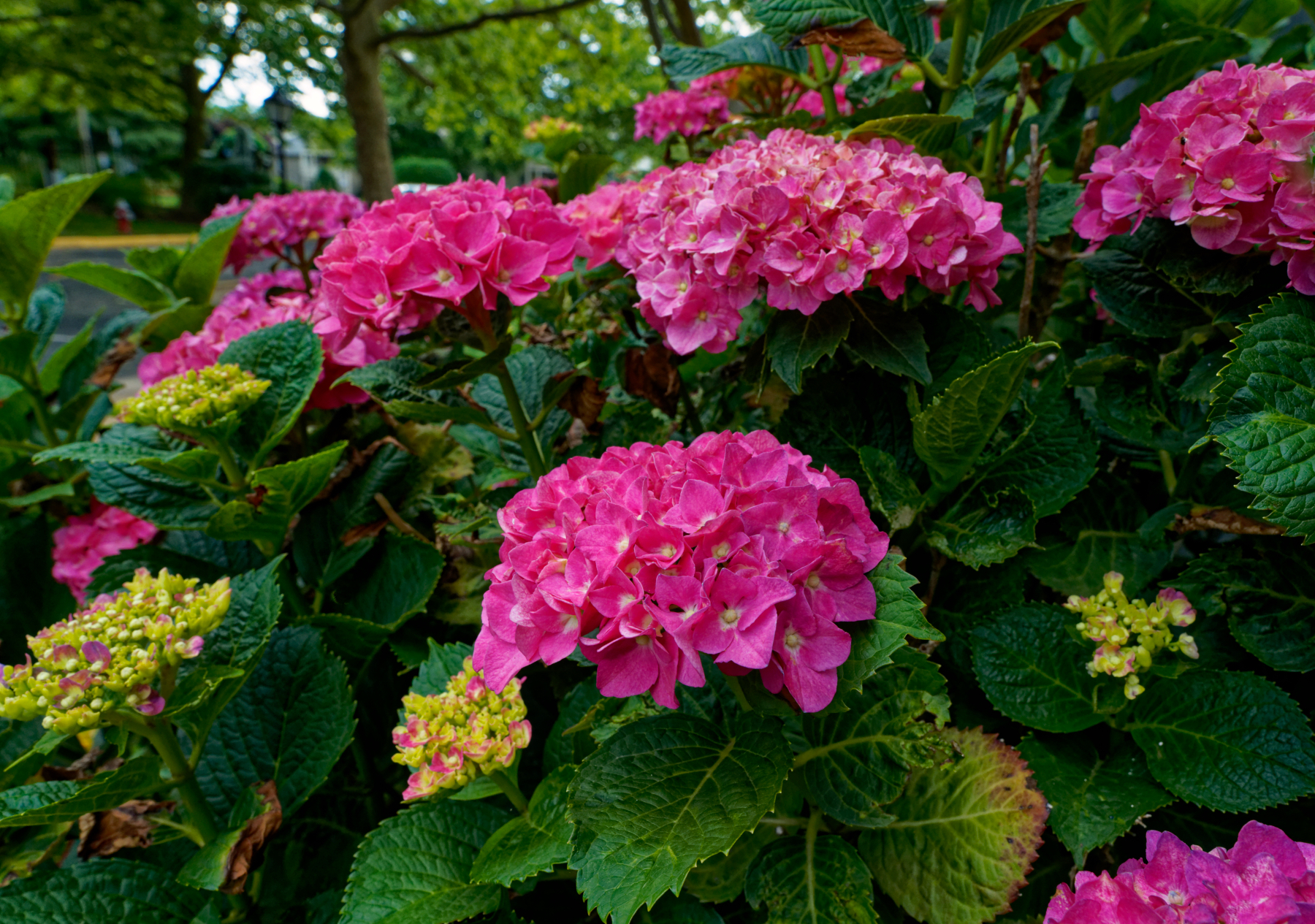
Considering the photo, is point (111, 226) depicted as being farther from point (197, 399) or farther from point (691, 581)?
point (691, 581)

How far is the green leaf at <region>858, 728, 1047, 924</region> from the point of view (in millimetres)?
894

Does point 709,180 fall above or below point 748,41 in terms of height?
below

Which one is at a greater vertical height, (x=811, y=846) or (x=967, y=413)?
(x=967, y=413)

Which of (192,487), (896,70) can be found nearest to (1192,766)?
(896,70)

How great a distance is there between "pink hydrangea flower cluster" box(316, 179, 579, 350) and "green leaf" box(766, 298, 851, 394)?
38 centimetres

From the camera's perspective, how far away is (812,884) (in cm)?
93

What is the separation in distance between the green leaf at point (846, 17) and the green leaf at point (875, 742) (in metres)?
0.94

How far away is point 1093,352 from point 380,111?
8.41 metres

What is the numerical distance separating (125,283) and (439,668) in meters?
1.50

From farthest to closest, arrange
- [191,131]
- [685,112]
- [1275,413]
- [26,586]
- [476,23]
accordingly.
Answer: [191,131]
[476,23]
[685,112]
[26,586]
[1275,413]

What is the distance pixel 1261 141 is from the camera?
970 millimetres

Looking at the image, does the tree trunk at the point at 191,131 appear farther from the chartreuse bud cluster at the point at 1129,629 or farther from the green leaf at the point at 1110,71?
the chartreuse bud cluster at the point at 1129,629

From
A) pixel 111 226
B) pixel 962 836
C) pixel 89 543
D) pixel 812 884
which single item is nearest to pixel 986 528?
pixel 962 836

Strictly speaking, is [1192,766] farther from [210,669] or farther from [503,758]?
[210,669]
